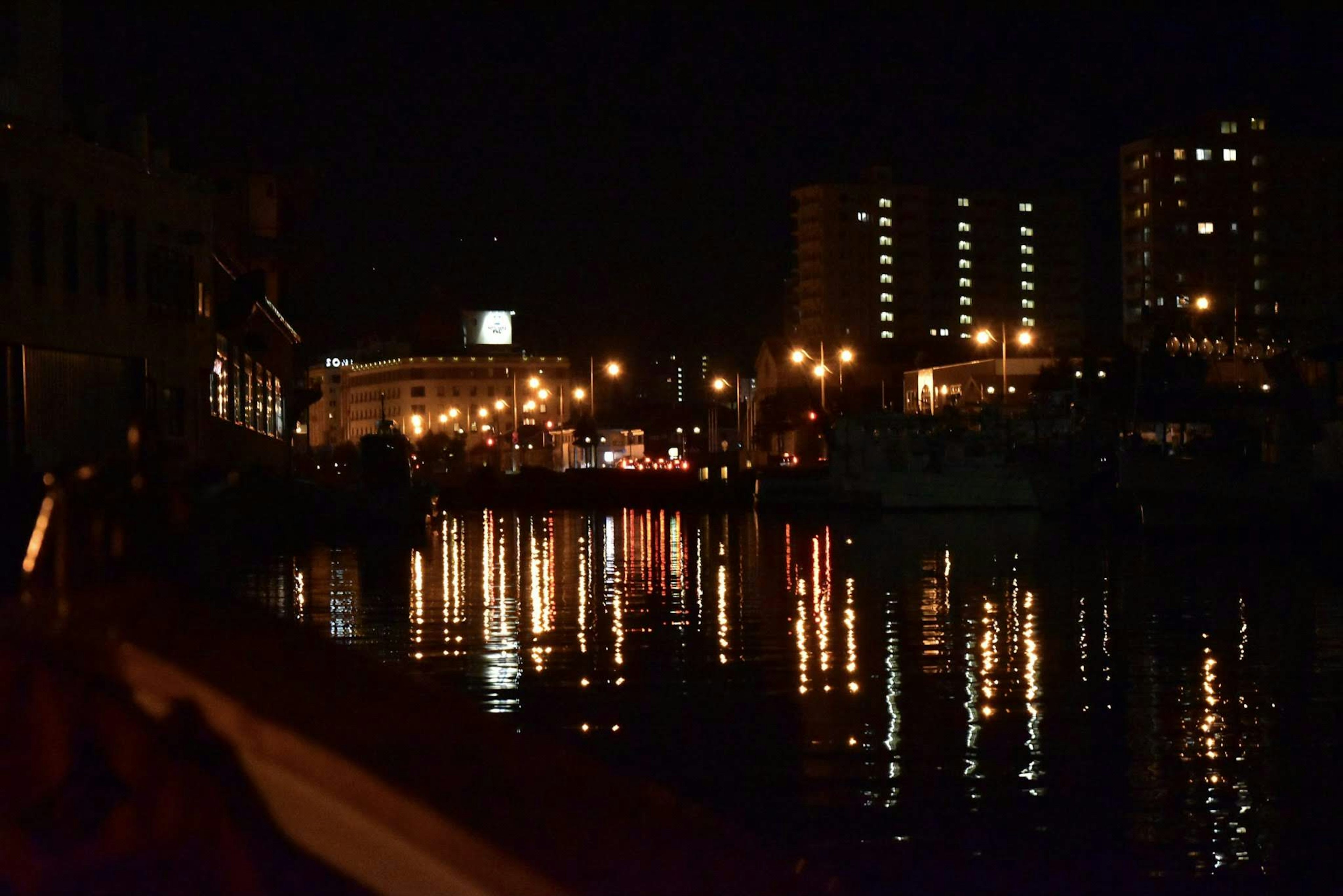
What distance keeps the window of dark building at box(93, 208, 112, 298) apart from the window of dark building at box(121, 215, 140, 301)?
60 cm

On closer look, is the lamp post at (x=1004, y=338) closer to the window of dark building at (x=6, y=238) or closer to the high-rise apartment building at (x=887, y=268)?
the window of dark building at (x=6, y=238)

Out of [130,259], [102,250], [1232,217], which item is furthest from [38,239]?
[1232,217]

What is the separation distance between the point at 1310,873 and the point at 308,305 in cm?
6368

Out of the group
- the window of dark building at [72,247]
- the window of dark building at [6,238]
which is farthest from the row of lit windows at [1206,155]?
the window of dark building at [6,238]

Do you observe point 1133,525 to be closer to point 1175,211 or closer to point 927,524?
point 927,524

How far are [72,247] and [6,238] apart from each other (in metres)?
2.76

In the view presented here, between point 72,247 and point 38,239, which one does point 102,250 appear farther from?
point 38,239

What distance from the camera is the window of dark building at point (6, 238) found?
2658 centimetres

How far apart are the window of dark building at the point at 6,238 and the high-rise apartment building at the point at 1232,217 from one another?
376 ft

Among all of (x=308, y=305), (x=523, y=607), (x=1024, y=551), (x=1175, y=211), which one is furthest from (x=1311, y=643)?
(x=1175, y=211)

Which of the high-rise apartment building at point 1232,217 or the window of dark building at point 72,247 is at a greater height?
the high-rise apartment building at point 1232,217

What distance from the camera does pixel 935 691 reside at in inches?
518

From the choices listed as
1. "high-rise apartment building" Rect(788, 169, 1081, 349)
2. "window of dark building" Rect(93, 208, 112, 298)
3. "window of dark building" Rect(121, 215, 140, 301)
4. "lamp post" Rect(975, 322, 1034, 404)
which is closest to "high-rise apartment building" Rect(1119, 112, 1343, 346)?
"high-rise apartment building" Rect(788, 169, 1081, 349)

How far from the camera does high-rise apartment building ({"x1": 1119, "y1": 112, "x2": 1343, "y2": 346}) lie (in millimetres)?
134875
